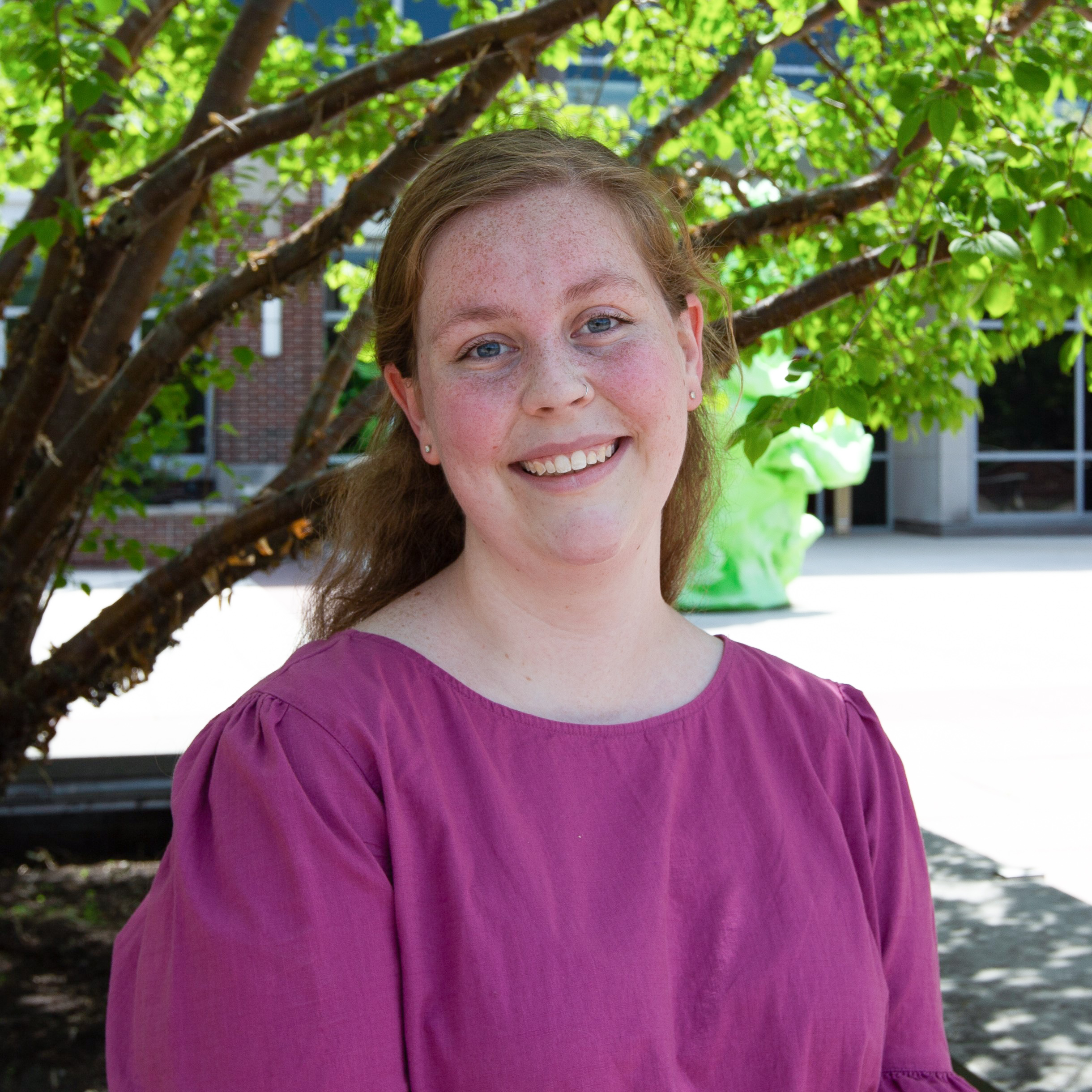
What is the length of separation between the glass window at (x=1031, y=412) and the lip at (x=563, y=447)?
20488mm

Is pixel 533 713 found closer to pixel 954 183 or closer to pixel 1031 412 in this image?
pixel 954 183

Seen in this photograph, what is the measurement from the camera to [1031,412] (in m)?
20.9

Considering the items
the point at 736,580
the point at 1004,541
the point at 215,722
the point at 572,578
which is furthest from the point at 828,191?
the point at 1004,541

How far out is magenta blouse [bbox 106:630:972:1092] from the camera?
1.32 meters

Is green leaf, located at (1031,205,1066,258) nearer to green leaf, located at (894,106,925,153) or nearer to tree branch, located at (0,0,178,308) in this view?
green leaf, located at (894,106,925,153)

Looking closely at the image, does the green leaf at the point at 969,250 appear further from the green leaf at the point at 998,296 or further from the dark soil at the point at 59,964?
the dark soil at the point at 59,964

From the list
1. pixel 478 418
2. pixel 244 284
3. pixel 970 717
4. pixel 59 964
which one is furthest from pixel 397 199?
pixel 970 717

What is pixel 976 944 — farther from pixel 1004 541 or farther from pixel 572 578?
pixel 1004 541

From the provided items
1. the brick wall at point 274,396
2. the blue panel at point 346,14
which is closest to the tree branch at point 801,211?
the blue panel at point 346,14

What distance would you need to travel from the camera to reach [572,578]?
5.46 feet

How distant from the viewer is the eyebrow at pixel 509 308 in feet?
5.16

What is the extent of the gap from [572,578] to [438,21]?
17146mm

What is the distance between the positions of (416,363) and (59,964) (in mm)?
3414

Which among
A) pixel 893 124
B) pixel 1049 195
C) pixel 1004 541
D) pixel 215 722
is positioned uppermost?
pixel 893 124
